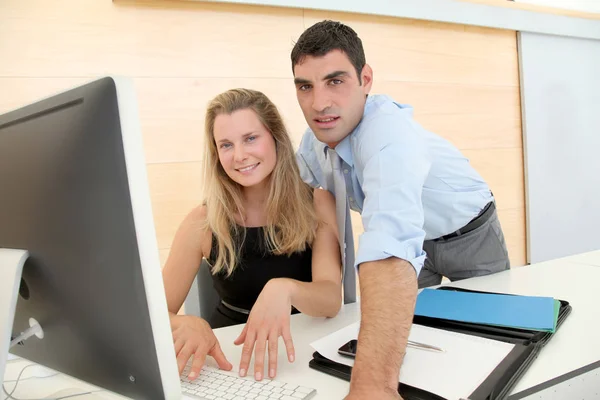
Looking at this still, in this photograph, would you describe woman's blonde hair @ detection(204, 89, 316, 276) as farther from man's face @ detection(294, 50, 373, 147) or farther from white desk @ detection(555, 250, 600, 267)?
white desk @ detection(555, 250, 600, 267)

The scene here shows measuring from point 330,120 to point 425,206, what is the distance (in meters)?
0.42

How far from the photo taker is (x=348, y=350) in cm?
90

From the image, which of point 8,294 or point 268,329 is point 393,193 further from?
point 8,294

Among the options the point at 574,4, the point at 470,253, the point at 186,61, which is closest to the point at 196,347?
the point at 470,253

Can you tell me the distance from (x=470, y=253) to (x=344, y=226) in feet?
1.60

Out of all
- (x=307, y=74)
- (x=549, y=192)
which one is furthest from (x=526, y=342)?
(x=549, y=192)

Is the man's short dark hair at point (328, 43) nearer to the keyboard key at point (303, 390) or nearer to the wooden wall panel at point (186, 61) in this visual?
the keyboard key at point (303, 390)

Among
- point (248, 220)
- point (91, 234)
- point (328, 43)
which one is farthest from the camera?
point (248, 220)

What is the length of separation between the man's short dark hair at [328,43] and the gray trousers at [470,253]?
610mm

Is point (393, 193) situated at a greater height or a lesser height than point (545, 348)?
greater

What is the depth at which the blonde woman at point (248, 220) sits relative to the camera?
1.37m

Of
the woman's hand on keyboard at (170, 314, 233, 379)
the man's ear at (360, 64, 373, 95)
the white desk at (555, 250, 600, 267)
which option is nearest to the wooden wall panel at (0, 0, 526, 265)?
A: the man's ear at (360, 64, 373, 95)

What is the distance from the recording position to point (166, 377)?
0.56 meters

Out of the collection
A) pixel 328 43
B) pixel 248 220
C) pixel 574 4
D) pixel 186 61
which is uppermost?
pixel 574 4
